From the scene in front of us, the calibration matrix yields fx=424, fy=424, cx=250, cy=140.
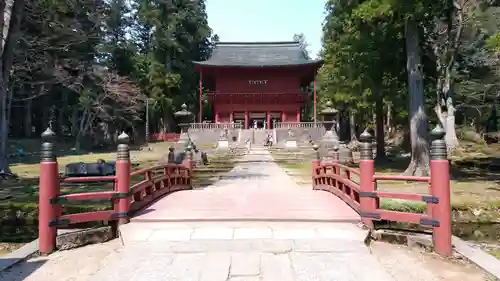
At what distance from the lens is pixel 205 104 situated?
5412cm

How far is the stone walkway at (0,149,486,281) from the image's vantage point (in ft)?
14.8

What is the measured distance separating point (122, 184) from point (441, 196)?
14.8 feet

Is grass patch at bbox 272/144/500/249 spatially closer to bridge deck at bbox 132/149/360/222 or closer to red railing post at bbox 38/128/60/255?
bridge deck at bbox 132/149/360/222

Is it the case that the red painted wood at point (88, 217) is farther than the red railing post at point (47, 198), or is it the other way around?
the red painted wood at point (88, 217)

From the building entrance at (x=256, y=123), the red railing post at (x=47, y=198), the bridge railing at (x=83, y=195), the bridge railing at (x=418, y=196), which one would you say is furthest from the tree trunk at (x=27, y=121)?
the bridge railing at (x=418, y=196)

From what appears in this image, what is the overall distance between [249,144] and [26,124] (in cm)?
2430

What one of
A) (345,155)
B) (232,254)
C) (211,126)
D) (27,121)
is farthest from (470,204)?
(27,121)

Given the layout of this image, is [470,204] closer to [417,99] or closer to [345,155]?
[417,99]

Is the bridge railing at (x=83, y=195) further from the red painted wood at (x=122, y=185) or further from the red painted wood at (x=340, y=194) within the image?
the red painted wood at (x=340, y=194)

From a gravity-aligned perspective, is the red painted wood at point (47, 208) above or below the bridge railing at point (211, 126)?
below

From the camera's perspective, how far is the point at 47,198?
18.0 feet

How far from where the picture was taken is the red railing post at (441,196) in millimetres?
5223

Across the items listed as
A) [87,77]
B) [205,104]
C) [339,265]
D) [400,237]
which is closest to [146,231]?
[339,265]

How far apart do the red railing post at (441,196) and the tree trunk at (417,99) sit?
29.2ft
